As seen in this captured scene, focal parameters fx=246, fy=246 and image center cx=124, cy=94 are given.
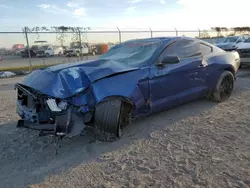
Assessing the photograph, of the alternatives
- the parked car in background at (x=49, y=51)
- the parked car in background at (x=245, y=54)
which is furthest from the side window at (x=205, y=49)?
the parked car in background at (x=49, y=51)

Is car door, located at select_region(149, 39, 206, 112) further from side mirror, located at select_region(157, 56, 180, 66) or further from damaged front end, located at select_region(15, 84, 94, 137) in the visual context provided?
damaged front end, located at select_region(15, 84, 94, 137)

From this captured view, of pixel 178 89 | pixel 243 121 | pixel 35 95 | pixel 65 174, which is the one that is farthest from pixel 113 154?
pixel 243 121

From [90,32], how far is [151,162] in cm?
1445

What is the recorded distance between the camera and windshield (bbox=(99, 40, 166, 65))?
441 cm

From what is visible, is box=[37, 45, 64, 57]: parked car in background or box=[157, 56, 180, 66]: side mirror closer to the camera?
box=[157, 56, 180, 66]: side mirror

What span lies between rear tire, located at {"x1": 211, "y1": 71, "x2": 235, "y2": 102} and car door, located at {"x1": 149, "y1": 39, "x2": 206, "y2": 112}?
0.54 m

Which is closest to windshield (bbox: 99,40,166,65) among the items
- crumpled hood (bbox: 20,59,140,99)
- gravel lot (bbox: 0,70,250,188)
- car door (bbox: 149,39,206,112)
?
car door (bbox: 149,39,206,112)

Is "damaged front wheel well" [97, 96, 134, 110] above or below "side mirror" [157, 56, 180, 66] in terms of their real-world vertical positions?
below

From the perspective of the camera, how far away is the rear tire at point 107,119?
3590 mm

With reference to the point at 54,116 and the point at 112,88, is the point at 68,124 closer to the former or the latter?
the point at 54,116

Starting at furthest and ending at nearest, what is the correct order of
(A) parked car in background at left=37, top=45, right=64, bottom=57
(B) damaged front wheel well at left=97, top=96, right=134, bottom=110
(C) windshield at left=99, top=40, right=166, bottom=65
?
(A) parked car in background at left=37, top=45, right=64, bottom=57, (C) windshield at left=99, top=40, right=166, bottom=65, (B) damaged front wheel well at left=97, top=96, right=134, bottom=110

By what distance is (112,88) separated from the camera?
3.69 m

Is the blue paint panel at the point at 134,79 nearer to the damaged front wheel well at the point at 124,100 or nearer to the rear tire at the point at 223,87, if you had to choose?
the damaged front wheel well at the point at 124,100

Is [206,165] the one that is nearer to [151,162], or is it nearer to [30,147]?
[151,162]
